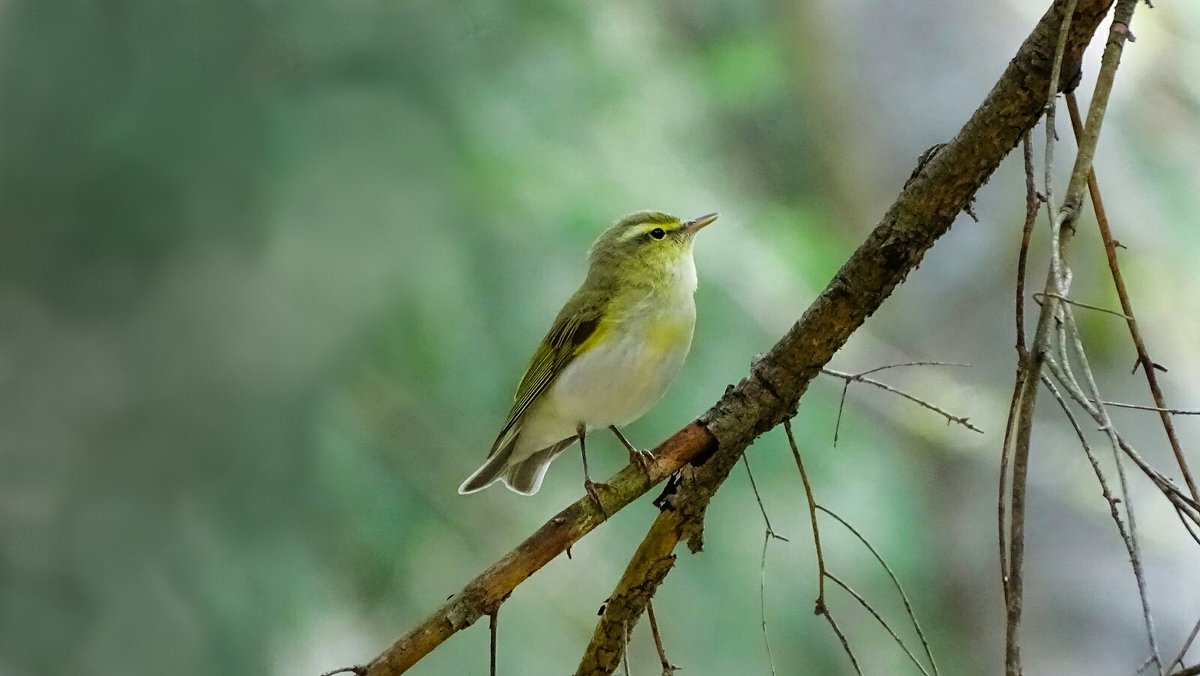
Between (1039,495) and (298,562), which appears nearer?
(298,562)

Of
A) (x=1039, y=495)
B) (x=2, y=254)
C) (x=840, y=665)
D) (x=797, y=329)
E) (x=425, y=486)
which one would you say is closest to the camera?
(x=797, y=329)

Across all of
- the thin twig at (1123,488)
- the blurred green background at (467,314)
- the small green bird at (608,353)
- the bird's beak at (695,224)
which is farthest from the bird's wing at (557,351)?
the thin twig at (1123,488)

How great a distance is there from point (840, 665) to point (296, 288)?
55.4 inches

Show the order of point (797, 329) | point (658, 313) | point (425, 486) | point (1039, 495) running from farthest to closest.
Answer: point (1039, 495) → point (425, 486) → point (658, 313) → point (797, 329)

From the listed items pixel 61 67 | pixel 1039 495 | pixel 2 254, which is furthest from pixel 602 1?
pixel 1039 495

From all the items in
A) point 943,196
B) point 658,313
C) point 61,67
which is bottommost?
point 943,196

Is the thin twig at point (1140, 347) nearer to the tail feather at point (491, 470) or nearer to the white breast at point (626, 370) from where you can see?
the white breast at point (626, 370)

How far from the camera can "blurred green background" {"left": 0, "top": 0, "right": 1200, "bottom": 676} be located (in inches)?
78.1

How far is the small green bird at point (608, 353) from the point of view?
175 centimetres

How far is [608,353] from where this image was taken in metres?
1.75

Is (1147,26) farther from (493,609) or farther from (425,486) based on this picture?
(493,609)

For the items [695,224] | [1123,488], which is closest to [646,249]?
[695,224]

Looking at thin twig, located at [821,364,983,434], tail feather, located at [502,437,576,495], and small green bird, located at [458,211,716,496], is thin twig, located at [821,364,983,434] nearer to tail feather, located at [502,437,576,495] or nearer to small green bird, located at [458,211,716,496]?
small green bird, located at [458,211,716,496]

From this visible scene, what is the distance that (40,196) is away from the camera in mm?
2014
